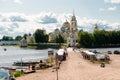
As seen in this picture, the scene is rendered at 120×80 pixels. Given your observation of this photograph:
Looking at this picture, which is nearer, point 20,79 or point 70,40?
point 20,79

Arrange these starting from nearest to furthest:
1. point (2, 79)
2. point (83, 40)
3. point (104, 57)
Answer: point (2, 79), point (104, 57), point (83, 40)

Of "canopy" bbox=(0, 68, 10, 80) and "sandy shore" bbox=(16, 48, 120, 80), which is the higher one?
"canopy" bbox=(0, 68, 10, 80)

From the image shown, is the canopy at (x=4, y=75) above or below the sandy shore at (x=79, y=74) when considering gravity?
above

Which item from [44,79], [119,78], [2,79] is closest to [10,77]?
[2,79]

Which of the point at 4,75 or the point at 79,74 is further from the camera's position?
the point at 79,74

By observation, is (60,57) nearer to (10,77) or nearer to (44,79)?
(44,79)

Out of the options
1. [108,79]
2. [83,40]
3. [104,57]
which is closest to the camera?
[108,79]

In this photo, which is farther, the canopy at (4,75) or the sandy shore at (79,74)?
the sandy shore at (79,74)

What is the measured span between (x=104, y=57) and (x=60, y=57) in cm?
1040

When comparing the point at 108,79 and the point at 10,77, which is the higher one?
the point at 10,77

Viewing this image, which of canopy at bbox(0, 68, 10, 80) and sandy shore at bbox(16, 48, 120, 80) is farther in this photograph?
sandy shore at bbox(16, 48, 120, 80)

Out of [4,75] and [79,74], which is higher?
[4,75]

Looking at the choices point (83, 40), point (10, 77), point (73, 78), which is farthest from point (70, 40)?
point (10, 77)

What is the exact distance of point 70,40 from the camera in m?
200
